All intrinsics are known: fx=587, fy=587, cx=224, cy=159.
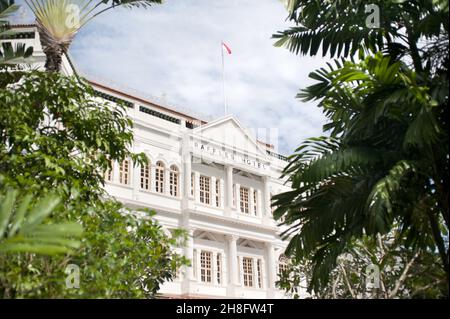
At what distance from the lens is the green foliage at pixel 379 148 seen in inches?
254

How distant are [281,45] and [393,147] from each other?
2724 mm

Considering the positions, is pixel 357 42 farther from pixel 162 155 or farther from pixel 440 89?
pixel 162 155

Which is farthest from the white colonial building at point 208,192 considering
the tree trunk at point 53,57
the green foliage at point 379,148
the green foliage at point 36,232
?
the green foliage at point 36,232

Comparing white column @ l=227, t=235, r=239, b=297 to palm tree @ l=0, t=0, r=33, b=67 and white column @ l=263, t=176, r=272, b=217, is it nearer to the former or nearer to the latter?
white column @ l=263, t=176, r=272, b=217

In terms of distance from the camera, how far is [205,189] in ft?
78.5

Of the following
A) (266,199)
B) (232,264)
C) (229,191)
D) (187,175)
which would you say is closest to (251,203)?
(266,199)

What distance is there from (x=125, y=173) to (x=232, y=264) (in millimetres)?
5656

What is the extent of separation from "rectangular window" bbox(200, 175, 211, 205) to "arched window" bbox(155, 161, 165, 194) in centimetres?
197

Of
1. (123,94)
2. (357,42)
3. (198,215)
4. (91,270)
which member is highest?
(123,94)

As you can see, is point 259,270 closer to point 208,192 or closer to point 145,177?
point 208,192
